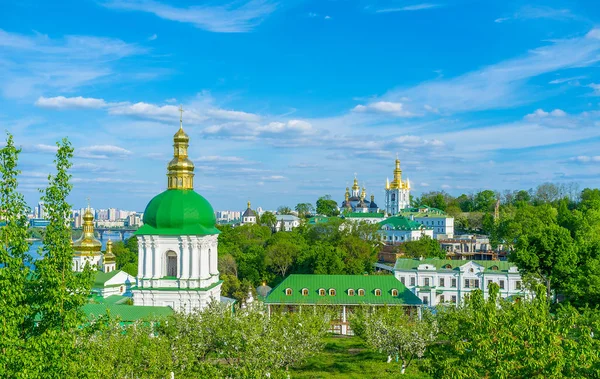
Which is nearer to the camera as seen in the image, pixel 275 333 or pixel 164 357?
pixel 164 357

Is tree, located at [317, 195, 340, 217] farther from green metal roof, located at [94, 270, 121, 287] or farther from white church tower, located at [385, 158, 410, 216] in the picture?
green metal roof, located at [94, 270, 121, 287]

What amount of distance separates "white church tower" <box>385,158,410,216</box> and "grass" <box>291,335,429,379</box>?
91.5 metres

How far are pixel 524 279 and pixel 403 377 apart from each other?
16382 millimetres

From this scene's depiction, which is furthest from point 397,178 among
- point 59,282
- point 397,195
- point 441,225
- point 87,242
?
point 59,282

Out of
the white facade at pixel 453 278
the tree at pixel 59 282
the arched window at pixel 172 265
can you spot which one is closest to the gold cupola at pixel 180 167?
the arched window at pixel 172 265

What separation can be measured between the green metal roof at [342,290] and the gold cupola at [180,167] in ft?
36.2

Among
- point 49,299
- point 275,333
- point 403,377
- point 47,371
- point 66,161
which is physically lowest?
point 403,377

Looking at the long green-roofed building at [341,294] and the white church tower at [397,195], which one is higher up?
the white church tower at [397,195]

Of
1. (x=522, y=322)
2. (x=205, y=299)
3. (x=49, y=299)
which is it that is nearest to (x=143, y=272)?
(x=205, y=299)

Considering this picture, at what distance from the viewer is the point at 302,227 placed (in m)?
71.5

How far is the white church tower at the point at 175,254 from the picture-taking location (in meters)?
26.6

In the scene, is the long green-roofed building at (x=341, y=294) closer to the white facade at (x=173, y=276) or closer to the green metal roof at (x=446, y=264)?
the green metal roof at (x=446, y=264)

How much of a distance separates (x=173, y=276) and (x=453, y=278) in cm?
2390

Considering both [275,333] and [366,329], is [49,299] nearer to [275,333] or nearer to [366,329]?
[275,333]
